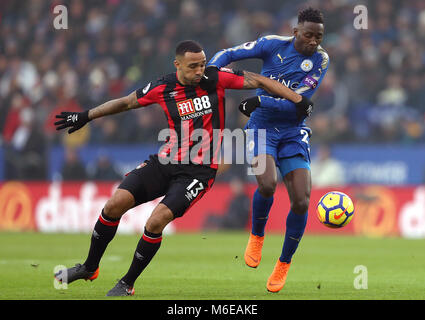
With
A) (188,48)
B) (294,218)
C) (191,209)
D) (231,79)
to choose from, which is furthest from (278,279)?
(191,209)

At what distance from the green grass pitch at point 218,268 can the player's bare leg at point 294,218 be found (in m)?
0.18

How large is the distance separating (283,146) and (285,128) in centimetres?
19

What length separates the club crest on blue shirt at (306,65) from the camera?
8281 millimetres

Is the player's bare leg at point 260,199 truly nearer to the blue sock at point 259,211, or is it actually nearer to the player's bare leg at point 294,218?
the blue sock at point 259,211

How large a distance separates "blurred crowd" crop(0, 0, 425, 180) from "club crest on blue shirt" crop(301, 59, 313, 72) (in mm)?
8013

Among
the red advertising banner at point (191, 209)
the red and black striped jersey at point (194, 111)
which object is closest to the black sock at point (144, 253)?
the red and black striped jersey at point (194, 111)

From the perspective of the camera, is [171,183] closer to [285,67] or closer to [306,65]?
[285,67]

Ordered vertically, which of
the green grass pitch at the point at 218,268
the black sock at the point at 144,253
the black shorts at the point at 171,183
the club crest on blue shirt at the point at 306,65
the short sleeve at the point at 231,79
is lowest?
the green grass pitch at the point at 218,268

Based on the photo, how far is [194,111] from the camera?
759 cm

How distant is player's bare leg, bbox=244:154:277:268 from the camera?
812 cm

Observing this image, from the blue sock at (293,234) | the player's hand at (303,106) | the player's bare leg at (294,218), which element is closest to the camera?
the player's hand at (303,106)

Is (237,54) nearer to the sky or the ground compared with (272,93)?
nearer to the sky

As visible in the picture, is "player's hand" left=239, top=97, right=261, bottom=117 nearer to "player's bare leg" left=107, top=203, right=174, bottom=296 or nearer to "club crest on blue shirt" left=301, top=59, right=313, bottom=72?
"club crest on blue shirt" left=301, top=59, right=313, bottom=72
